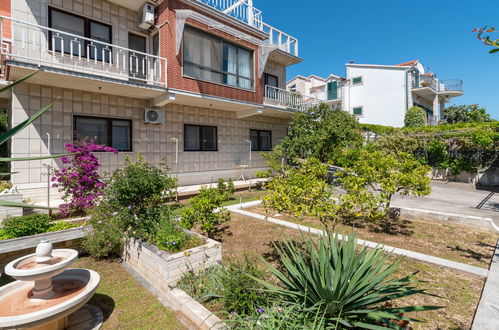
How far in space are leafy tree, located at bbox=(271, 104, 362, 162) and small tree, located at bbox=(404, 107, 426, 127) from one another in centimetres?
1484

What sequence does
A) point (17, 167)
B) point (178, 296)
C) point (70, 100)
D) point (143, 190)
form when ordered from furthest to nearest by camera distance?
point (70, 100) < point (17, 167) < point (143, 190) < point (178, 296)

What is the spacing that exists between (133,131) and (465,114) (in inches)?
1591

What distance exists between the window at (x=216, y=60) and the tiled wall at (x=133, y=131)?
1.90 meters

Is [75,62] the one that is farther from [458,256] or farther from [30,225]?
[458,256]

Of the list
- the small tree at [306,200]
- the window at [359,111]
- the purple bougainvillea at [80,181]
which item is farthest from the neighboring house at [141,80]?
the window at [359,111]

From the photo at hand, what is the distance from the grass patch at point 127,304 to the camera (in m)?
3.41

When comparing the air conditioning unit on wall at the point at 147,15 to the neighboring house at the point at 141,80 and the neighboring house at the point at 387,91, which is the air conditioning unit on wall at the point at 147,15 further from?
the neighboring house at the point at 387,91

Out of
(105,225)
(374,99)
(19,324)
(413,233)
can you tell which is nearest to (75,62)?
(105,225)

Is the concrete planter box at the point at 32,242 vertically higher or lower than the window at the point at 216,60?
lower

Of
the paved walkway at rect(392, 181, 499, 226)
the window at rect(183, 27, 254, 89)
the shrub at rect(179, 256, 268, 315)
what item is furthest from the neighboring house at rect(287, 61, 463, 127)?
the shrub at rect(179, 256, 268, 315)

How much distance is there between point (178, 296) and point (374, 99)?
111ft

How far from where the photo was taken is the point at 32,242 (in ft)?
16.4

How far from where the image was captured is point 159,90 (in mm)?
10023

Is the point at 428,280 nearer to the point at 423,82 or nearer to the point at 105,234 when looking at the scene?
the point at 105,234
